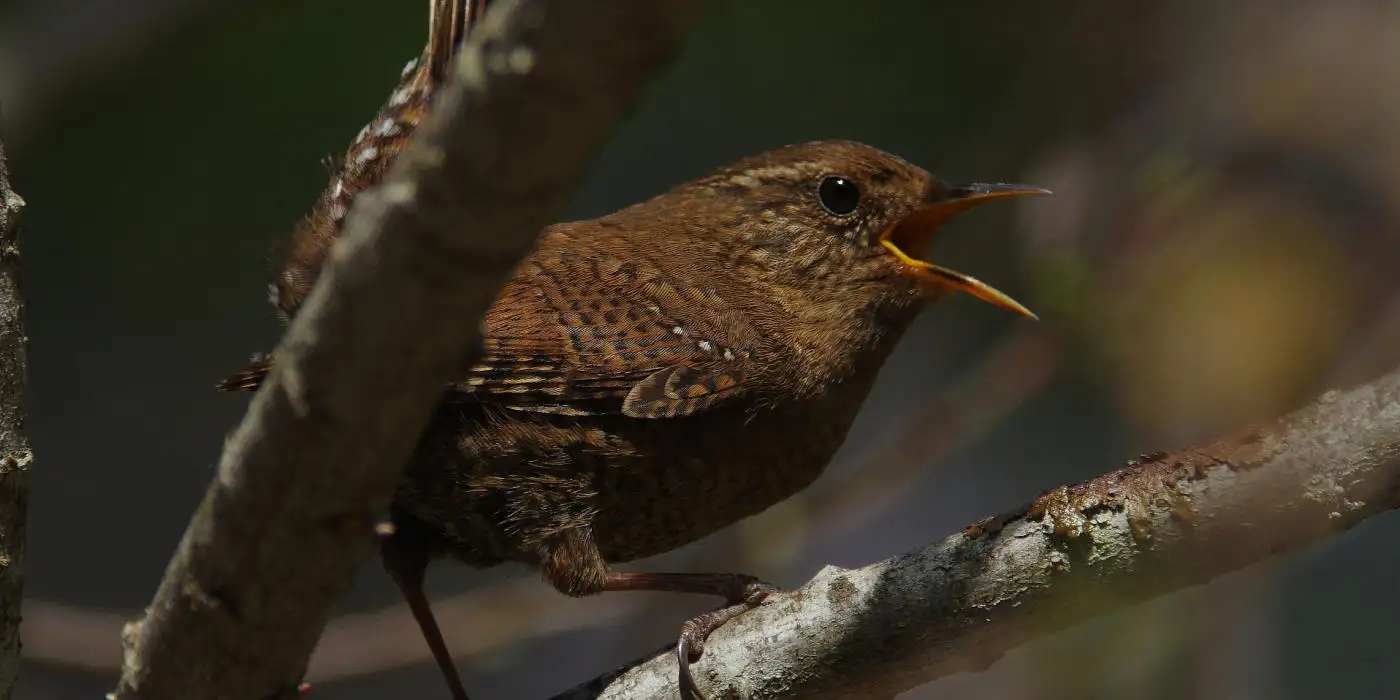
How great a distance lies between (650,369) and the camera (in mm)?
2773

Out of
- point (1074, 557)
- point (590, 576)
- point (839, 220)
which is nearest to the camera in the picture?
point (1074, 557)

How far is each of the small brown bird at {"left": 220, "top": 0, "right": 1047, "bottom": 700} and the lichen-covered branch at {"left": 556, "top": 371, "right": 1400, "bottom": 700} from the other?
0.27 meters

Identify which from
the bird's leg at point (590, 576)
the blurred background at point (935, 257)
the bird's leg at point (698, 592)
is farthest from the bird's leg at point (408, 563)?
the blurred background at point (935, 257)

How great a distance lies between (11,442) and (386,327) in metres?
1.08

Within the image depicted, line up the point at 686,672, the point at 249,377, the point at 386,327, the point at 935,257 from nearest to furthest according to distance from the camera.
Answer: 1. the point at 386,327
2. the point at 686,672
3. the point at 249,377
4. the point at 935,257

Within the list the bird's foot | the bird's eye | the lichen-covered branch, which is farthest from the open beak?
the lichen-covered branch

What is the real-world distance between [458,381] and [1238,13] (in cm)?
256

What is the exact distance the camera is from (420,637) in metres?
4.27

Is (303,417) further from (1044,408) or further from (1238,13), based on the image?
(1044,408)

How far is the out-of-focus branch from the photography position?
2270 mm

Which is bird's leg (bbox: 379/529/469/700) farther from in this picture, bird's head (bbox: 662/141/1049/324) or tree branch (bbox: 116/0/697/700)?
bird's head (bbox: 662/141/1049/324)

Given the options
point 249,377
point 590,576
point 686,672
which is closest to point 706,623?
point 686,672

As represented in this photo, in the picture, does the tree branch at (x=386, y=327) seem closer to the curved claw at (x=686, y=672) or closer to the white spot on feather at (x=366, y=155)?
the curved claw at (x=686, y=672)

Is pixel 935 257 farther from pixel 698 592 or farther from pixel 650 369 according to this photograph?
pixel 698 592
